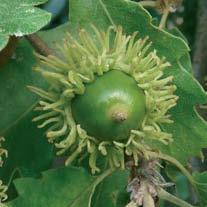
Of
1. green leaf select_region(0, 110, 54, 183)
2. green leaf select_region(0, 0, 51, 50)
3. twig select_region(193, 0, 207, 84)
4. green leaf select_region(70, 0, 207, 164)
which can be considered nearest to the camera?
green leaf select_region(0, 0, 51, 50)

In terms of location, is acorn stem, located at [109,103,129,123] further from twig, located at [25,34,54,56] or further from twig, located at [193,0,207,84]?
twig, located at [193,0,207,84]

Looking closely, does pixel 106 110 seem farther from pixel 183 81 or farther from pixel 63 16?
pixel 63 16

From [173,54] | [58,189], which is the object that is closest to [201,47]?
[173,54]

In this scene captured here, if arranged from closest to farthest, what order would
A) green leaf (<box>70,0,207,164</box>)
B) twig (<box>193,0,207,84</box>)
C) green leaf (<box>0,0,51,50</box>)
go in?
1. green leaf (<box>0,0,51,50</box>)
2. green leaf (<box>70,0,207,164</box>)
3. twig (<box>193,0,207,84</box>)

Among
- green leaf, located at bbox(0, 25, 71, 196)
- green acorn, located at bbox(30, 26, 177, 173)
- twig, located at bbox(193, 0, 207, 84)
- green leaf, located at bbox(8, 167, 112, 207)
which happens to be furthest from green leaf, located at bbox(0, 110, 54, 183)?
twig, located at bbox(193, 0, 207, 84)

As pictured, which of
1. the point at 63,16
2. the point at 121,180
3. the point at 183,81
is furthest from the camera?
the point at 63,16

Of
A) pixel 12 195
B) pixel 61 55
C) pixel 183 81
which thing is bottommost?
pixel 12 195

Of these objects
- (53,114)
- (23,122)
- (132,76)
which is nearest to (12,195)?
(23,122)
